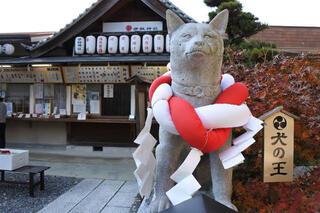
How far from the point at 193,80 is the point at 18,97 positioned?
863cm

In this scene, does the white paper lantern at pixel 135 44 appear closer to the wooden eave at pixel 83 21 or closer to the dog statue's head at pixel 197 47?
the wooden eave at pixel 83 21

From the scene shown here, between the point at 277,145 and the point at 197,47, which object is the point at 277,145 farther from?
the point at 197,47

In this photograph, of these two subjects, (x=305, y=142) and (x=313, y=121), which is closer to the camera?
(x=313, y=121)

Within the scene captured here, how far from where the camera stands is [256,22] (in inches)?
313

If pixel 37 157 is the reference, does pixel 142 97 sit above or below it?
above

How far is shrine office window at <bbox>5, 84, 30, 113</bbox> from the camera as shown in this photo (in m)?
9.23

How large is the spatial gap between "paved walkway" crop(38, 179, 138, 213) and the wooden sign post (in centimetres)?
270

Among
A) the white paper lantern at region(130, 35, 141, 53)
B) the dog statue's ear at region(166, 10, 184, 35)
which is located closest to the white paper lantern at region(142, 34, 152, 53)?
the white paper lantern at region(130, 35, 141, 53)

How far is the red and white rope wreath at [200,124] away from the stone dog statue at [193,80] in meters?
0.16

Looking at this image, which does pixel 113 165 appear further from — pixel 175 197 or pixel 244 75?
pixel 175 197

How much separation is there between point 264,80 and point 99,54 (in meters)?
5.31

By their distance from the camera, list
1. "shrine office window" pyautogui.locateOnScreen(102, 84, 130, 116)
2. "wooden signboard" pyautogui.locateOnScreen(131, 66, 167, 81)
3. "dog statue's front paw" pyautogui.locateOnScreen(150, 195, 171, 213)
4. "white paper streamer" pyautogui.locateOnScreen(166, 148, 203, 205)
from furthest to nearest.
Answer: "shrine office window" pyautogui.locateOnScreen(102, 84, 130, 116), "wooden signboard" pyautogui.locateOnScreen(131, 66, 167, 81), "dog statue's front paw" pyautogui.locateOnScreen(150, 195, 171, 213), "white paper streamer" pyautogui.locateOnScreen(166, 148, 203, 205)

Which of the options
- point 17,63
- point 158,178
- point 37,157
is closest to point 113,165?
point 37,157

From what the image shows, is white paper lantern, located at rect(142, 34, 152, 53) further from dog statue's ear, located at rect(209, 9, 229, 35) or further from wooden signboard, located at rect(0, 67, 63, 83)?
dog statue's ear, located at rect(209, 9, 229, 35)
